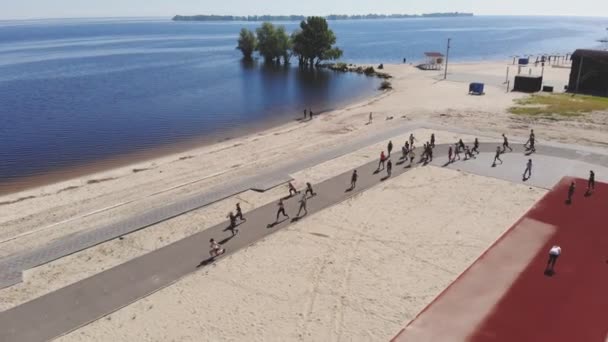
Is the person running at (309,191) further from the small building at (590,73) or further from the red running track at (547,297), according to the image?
the small building at (590,73)

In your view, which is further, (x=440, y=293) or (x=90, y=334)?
(x=440, y=293)

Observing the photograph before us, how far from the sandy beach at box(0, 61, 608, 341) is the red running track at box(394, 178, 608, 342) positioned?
68cm

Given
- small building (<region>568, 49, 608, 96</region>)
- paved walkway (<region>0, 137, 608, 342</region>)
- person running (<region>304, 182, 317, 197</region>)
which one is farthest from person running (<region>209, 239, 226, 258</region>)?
Result: small building (<region>568, 49, 608, 96</region>)

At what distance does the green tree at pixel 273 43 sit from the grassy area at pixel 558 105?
55.7 meters

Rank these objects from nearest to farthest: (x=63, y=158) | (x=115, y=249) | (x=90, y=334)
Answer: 1. (x=90, y=334)
2. (x=115, y=249)
3. (x=63, y=158)

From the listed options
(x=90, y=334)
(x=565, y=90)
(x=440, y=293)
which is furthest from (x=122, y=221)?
(x=565, y=90)

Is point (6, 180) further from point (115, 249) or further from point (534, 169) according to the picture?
point (534, 169)

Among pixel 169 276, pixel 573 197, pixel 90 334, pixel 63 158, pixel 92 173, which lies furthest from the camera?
pixel 63 158

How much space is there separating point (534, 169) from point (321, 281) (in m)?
16.0

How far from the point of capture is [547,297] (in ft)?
44.3

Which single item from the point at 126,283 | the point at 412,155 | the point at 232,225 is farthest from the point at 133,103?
the point at 126,283

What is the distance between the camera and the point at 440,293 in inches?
550

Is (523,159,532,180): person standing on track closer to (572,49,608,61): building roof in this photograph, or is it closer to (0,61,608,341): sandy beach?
(0,61,608,341): sandy beach

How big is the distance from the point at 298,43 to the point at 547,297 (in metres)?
77.5
